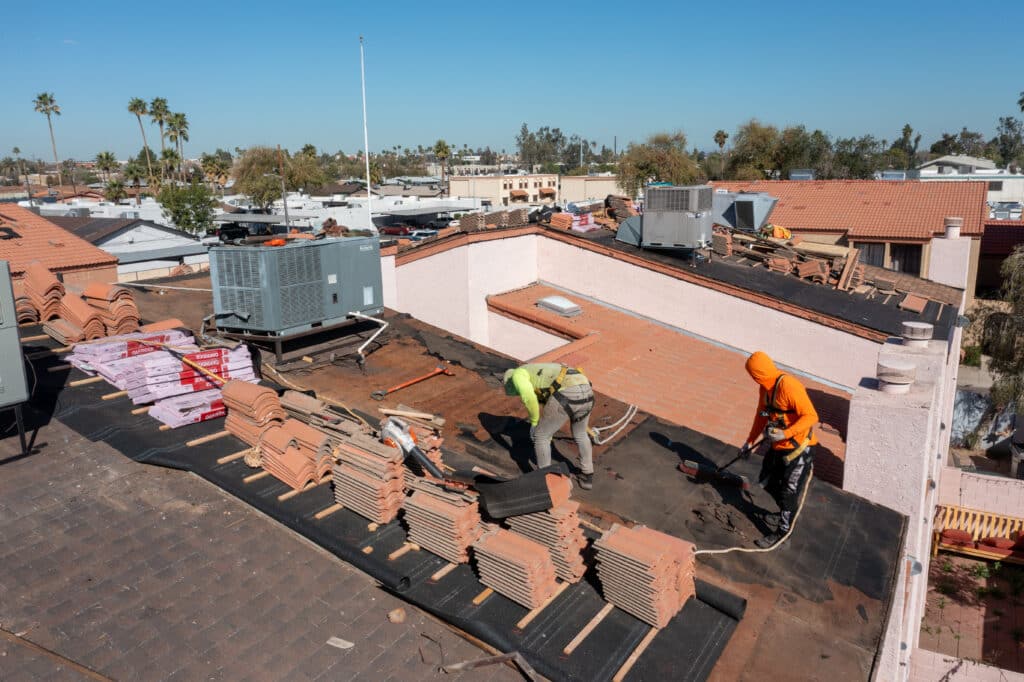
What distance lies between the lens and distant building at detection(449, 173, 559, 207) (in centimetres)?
7706

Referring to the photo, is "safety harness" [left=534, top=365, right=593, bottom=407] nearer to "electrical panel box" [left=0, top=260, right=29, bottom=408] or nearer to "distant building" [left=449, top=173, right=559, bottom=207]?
"electrical panel box" [left=0, top=260, right=29, bottom=408]

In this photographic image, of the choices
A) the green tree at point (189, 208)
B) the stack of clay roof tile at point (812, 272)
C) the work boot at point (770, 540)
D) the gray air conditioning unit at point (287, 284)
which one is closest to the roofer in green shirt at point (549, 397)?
the work boot at point (770, 540)

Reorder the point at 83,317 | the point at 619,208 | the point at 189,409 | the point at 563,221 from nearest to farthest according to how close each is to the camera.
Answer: the point at 189,409 → the point at 83,317 → the point at 563,221 → the point at 619,208

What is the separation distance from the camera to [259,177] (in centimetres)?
5862

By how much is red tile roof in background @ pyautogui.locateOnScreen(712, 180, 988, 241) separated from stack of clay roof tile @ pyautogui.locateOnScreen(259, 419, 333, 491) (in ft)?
103

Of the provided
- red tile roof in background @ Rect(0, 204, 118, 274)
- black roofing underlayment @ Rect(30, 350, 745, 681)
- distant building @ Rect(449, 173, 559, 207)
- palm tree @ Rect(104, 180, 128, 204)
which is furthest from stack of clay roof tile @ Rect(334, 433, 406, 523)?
palm tree @ Rect(104, 180, 128, 204)

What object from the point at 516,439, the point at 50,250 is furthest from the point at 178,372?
the point at 50,250

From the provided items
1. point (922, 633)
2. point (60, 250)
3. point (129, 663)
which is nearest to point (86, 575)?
point (129, 663)

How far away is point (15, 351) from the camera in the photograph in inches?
304

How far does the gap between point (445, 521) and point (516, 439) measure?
2.94m

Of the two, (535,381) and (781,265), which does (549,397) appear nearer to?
(535,381)

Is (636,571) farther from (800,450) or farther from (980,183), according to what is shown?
(980,183)

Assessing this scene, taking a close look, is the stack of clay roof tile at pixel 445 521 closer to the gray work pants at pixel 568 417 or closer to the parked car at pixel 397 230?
the gray work pants at pixel 568 417

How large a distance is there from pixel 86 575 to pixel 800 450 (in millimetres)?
6898
